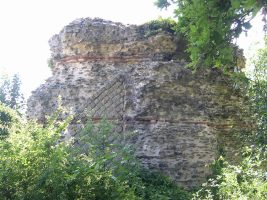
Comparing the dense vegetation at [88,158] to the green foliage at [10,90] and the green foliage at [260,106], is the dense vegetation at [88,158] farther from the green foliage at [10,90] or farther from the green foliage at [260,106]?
the green foliage at [10,90]

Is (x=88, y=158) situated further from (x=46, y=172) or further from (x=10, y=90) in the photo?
(x=10, y=90)

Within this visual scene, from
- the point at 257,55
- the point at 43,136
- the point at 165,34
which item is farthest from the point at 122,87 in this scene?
the point at 257,55

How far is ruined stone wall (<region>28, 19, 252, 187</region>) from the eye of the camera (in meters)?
8.09

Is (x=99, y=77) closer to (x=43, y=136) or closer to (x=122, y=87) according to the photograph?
(x=122, y=87)

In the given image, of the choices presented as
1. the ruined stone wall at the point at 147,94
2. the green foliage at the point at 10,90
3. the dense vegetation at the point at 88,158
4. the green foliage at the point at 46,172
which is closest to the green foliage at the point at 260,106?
the ruined stone wall at the point at 147,94

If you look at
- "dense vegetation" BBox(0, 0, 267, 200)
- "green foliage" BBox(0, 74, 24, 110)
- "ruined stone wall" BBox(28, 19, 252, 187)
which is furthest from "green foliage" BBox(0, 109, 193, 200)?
"green foliage" BBox(0, 74, 24, 110)

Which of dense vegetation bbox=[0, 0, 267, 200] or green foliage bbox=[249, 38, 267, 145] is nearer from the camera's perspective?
dense vegetation bbox=[0, 0, 267, 200]

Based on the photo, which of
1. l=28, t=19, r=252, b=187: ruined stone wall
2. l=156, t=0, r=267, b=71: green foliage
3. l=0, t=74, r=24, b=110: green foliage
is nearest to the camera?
l=156, t=0, r=267, b=71: green foliage

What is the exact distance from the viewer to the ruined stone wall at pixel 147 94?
8094mm

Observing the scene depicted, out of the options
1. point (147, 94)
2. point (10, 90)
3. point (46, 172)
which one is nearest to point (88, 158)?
point (46, 172)

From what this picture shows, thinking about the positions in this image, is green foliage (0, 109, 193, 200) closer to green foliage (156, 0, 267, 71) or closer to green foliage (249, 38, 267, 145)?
green foliage (156, 0, 267, 71)

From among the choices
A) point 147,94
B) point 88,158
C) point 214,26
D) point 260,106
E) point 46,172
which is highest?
point 214,26

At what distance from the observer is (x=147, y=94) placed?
8500 mm

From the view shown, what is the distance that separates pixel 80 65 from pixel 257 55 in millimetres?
5764
